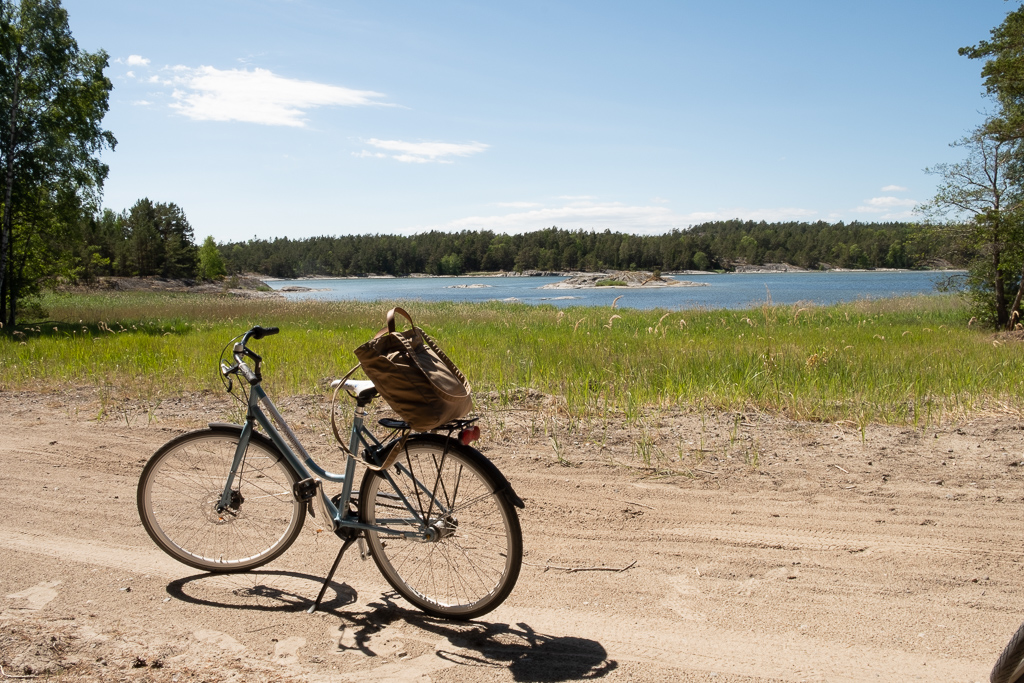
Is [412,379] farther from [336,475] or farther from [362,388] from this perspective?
[336,475]

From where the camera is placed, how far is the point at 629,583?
3719 mm

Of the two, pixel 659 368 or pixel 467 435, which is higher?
pixel 467 435

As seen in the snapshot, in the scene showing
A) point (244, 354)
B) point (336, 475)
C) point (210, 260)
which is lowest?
point (336, 475)

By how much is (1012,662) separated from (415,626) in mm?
2416

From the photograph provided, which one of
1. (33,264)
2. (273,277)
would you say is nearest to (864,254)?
(273,277)

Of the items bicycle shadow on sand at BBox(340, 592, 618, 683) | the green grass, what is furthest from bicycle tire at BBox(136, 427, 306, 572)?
the green grass

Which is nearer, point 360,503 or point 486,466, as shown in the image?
point 486,466

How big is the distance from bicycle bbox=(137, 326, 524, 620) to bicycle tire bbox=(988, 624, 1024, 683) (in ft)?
5.83

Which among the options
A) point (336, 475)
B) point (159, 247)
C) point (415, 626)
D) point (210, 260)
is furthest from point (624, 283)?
point (415, 626)

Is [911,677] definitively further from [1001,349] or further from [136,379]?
[1001,349]

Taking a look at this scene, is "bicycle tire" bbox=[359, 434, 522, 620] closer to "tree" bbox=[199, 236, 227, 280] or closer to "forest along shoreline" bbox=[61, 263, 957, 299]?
"forest along shoreline" bbox=[61, 263, 957, 299]

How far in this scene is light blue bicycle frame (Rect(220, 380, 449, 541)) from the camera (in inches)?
129

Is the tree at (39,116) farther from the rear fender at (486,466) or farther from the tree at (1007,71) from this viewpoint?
the tree at (1007,71)

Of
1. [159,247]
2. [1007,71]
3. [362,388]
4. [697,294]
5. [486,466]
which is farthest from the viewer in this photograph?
[159,247]
